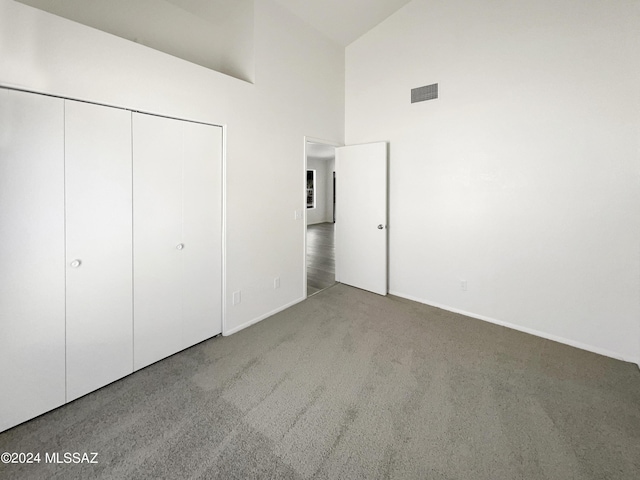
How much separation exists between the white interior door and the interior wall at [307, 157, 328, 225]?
6473mm

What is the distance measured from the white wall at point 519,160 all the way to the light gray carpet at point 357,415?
0.56 meters

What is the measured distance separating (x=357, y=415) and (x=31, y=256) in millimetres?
2214

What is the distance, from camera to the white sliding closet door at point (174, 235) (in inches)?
85.3

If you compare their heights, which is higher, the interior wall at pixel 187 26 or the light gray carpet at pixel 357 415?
the interior wall at pixel 187 26

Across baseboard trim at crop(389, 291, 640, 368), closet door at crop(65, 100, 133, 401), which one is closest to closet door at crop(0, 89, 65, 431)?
closet door at crop(65, 100, 133, 401)

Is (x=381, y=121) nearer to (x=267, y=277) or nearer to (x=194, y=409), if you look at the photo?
(x=267, y=277)

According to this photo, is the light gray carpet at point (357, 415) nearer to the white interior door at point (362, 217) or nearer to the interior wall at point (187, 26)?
the white interior door at point (362, 217)

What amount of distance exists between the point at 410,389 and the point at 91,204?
101 inches

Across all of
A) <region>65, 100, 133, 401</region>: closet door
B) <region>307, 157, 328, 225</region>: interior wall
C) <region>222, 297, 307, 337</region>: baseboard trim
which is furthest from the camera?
<region>307, 157, 328, 225</region>: interior wall

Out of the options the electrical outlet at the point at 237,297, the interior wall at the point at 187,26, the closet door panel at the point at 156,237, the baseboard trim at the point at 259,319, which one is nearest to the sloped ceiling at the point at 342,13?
the interior wall at the point at 187,26

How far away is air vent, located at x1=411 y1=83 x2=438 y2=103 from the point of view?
10.8ft

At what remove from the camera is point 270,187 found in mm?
3105

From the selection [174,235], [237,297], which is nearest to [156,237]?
[174,235]

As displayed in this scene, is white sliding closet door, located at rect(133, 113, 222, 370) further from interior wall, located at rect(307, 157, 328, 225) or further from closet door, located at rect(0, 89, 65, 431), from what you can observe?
interior wall, located at rect(307, 157, 328, 225)
